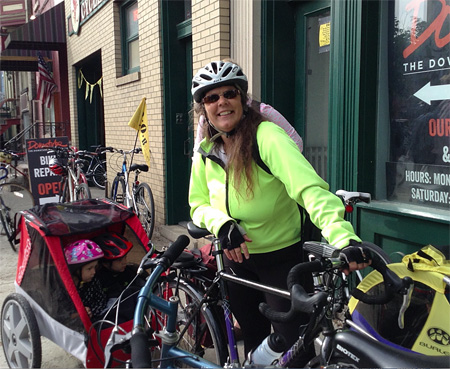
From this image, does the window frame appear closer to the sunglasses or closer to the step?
the step

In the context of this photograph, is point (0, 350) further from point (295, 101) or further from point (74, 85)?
point (74, 85)

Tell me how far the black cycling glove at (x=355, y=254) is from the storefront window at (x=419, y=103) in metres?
1.85

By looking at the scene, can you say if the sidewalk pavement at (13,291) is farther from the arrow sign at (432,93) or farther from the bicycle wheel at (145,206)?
the arrow sign at (432,93)

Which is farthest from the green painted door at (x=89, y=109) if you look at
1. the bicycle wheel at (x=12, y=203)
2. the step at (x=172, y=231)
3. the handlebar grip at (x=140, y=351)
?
the handlebar grip at (x=140, y=351)

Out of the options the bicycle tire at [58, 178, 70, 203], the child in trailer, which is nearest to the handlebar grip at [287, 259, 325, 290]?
the child in trailer

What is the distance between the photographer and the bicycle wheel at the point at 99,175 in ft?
32.9

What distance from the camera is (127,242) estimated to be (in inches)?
129

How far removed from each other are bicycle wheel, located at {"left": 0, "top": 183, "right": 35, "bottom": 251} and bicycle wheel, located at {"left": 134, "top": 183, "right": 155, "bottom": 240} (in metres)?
1.60

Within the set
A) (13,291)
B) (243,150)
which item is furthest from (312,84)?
(13,291)

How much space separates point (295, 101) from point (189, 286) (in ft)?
8.45

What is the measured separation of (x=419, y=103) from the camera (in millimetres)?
3250

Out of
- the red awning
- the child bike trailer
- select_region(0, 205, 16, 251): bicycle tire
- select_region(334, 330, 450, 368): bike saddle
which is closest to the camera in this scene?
select_region(334, 330, 450, 368): bike saddle

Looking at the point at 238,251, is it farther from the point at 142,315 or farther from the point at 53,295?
the point at 53,295

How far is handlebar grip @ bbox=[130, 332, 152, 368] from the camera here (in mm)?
1345
